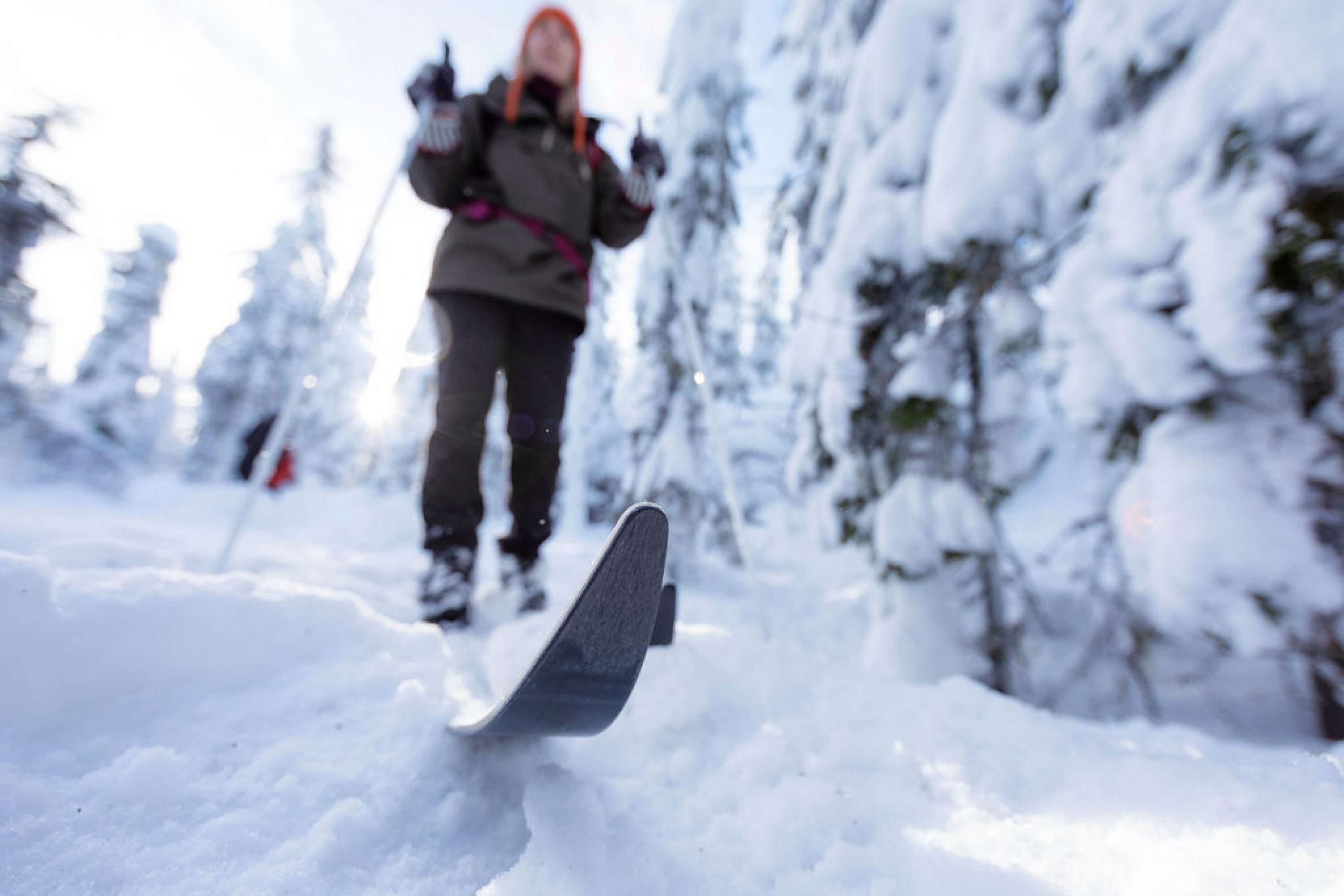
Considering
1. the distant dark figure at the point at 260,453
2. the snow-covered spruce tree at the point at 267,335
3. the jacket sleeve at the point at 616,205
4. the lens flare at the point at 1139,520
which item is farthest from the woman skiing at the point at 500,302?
the snow-covered spruce tree at the point at 267,335

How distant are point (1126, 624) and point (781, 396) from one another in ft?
46.1

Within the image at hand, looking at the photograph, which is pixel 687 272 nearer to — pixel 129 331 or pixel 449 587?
pixel 449 587

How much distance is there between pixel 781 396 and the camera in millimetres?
15867

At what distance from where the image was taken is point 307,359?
7.93ft

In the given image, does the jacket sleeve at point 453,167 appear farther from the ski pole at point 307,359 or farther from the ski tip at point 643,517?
the ski tip at point 643,517

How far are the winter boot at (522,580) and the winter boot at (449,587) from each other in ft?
0.53

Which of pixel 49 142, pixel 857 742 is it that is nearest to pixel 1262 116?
pixel 857 742

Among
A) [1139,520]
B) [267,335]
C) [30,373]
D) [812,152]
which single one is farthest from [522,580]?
[267,335]

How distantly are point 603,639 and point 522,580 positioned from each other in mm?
1477

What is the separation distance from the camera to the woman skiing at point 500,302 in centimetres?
204

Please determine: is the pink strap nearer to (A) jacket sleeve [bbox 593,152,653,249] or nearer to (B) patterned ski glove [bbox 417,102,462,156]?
(B) patterned ski glove [bbox 417,102,462,156]

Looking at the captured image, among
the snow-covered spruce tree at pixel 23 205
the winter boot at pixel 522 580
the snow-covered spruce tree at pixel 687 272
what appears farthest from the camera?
the snow-covered spruce tree at pixel 687 272

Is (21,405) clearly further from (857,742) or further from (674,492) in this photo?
(857,742)

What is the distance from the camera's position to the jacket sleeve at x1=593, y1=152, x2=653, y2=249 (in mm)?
2410
